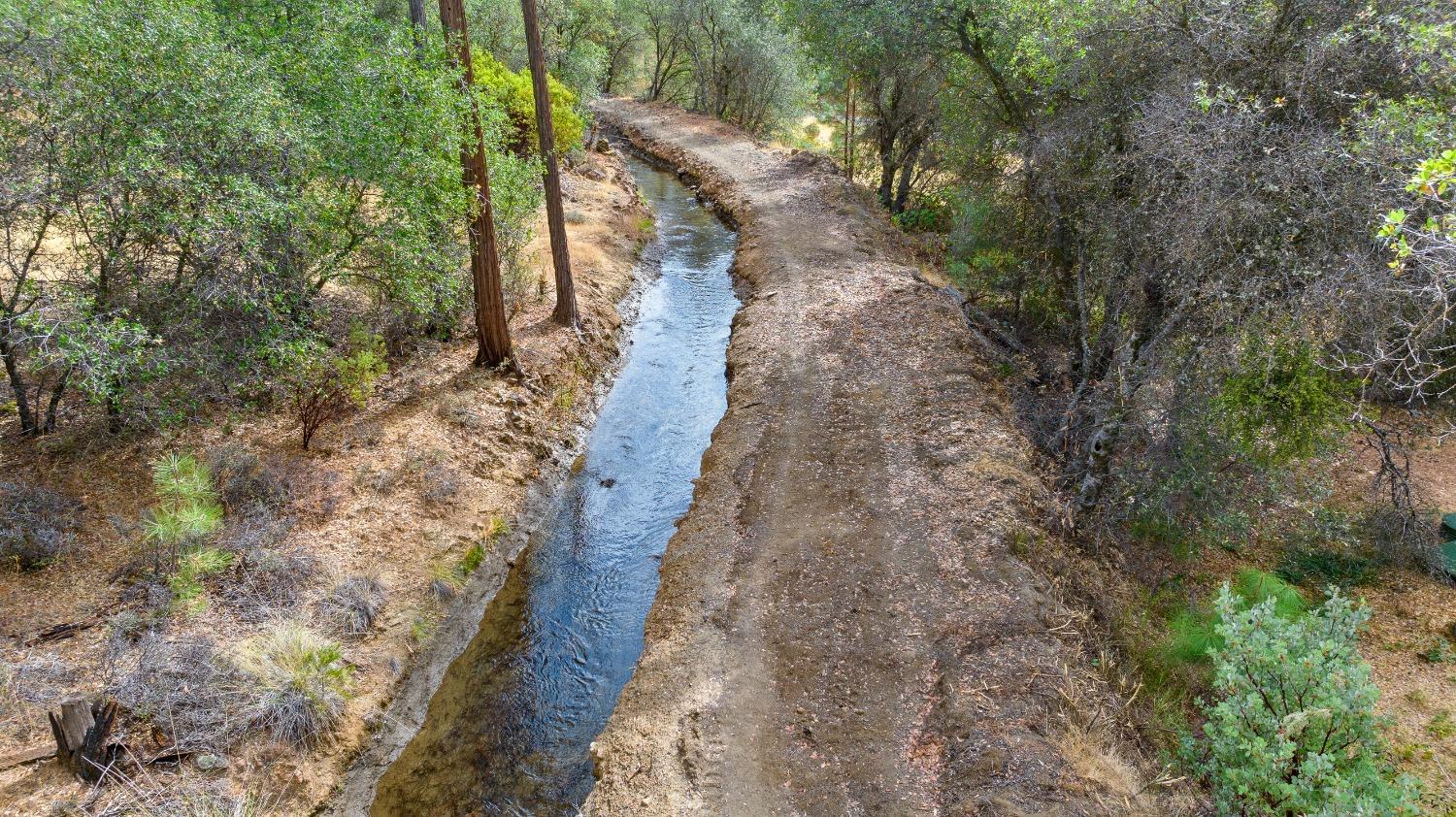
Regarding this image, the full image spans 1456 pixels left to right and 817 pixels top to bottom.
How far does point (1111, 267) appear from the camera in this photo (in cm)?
1181

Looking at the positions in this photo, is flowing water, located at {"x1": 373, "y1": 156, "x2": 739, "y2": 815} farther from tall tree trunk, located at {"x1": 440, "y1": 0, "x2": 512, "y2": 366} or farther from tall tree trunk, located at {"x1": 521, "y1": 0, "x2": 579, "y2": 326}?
tall tree trunk, located at {"x1": 440, "y1": 0, "x2": 512, "y2": 366}

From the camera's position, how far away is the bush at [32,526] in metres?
8.98

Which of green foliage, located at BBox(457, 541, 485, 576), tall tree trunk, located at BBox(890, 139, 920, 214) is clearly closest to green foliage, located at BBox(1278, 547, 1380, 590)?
green foliage, located at BBox(457, 541, 485, 576)

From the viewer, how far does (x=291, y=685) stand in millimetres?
8711

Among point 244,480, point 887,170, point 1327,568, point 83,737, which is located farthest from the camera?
point 887,170

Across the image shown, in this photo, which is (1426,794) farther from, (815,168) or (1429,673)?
(815,168)

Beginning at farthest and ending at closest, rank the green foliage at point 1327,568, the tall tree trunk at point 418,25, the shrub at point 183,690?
1. the tall tree trunk at point 418,25
2. the green foliage at point 1327,568
3. the shrub at point 183,690

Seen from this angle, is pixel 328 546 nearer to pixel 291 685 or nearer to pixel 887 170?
pixel 291 685

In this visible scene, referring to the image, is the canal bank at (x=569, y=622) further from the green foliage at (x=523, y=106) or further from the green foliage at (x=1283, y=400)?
the green foliage at (x=1283, y=400)

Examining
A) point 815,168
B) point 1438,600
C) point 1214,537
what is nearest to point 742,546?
point 1214,537

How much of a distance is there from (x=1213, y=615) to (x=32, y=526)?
15860mm

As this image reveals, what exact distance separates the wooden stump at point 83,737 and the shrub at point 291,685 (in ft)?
4.05

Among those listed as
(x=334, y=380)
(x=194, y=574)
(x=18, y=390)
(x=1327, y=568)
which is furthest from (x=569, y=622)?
(x=1327, y=568)

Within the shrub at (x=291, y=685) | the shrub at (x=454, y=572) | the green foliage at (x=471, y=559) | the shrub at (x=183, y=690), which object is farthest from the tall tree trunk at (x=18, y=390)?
the green foliage at (x=471, y=559)
